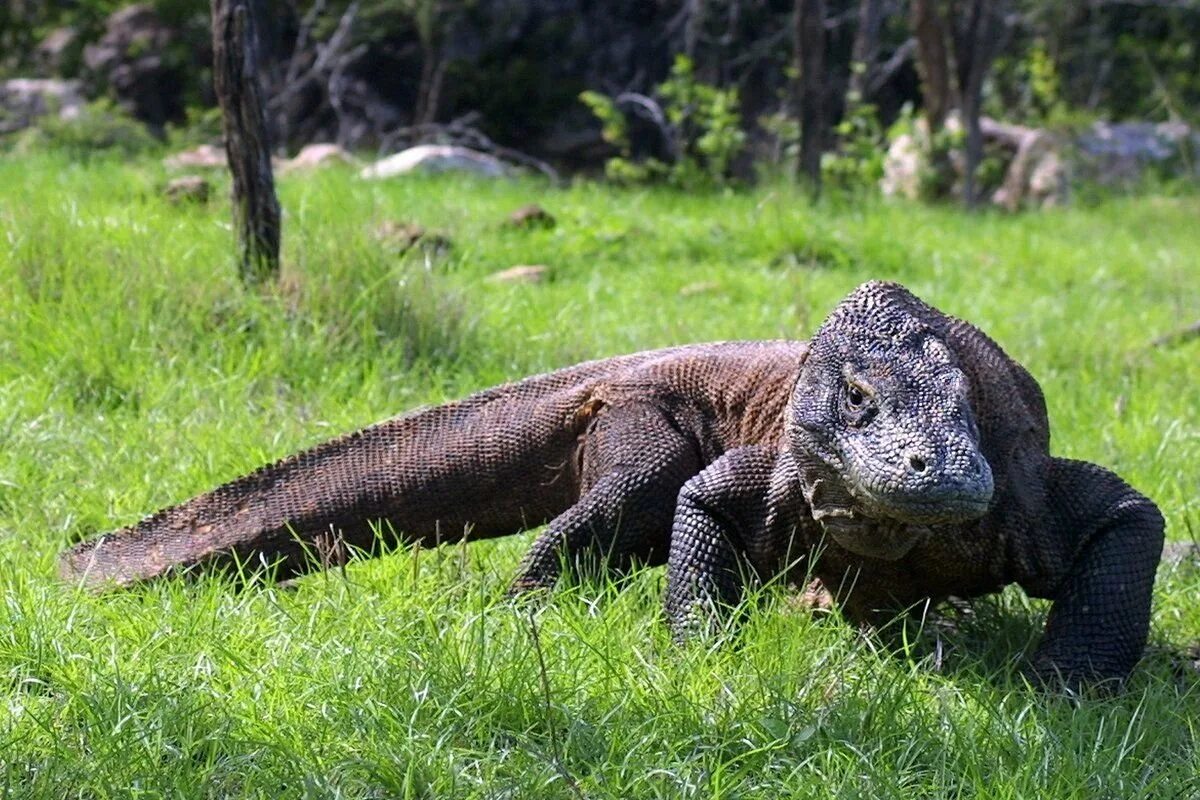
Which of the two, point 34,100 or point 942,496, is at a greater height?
point 942,496

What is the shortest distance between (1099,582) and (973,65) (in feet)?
34.3

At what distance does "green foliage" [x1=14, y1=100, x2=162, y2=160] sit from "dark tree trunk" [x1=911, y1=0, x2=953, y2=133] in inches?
249

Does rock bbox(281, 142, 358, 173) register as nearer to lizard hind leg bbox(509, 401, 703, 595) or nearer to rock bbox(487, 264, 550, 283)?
rock bbox(487, 264, 550, 283)

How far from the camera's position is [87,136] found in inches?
479

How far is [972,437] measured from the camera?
2826mm

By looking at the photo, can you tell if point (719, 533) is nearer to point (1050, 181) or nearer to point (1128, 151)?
point (1050, 181)

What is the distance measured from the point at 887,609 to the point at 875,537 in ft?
1.22

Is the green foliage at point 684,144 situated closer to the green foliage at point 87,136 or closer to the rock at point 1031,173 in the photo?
the rock at point 1031,173

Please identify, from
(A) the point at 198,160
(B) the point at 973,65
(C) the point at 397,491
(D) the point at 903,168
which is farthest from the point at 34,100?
(C) the point at 397,491

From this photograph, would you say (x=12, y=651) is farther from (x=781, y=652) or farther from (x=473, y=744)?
(x=781, y=652)

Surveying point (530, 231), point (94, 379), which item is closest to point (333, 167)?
point (530, 231)

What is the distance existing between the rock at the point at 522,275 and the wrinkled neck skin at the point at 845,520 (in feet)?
14.3

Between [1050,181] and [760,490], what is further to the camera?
[1050,181]

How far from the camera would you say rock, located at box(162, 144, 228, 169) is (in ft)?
34.0
